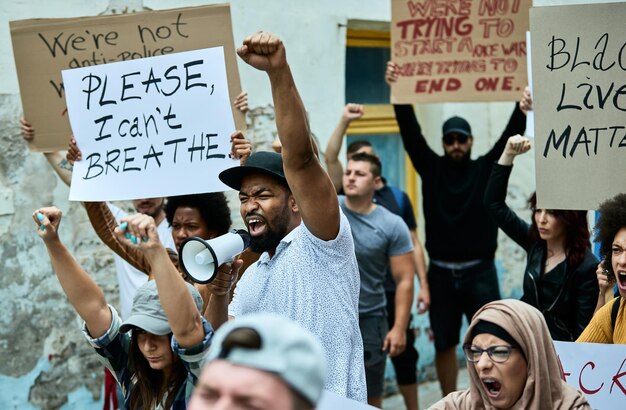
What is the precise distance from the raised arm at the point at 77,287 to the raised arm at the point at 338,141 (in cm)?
299

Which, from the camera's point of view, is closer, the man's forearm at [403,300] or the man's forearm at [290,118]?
the man's forearm at [290,118]

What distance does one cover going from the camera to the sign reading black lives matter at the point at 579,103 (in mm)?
4891

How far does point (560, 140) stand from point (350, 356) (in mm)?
1956

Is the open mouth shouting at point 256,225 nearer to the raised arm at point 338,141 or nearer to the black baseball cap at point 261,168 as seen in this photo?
the black baseball cap at point 261,168

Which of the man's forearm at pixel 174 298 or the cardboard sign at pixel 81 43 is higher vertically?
the cardboard sign at pixel 81 43

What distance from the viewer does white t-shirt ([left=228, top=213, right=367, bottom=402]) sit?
3.44 meters

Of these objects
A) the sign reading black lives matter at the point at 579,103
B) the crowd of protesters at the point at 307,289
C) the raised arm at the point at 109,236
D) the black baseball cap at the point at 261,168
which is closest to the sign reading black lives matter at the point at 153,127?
the crowd of protesters at the point at 307,289

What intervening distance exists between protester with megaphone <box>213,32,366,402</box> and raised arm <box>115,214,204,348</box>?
0.36 m

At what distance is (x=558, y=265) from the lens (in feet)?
17.4

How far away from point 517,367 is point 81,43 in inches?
128

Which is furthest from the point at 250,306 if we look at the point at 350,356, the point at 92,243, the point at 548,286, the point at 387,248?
the point at 92,243

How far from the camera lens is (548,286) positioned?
A: 530 centimetres

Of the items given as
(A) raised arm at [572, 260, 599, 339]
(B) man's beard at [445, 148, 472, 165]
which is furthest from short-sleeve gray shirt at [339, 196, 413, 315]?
(A) raised arm at [572, 260, 599, 339]

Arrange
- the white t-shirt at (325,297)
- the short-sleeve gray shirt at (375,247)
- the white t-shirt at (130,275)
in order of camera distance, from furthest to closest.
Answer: the short-sleeve gray shirt at (375,247), the white t-shirt at (130,275), the white t-shirt at (325,297)
